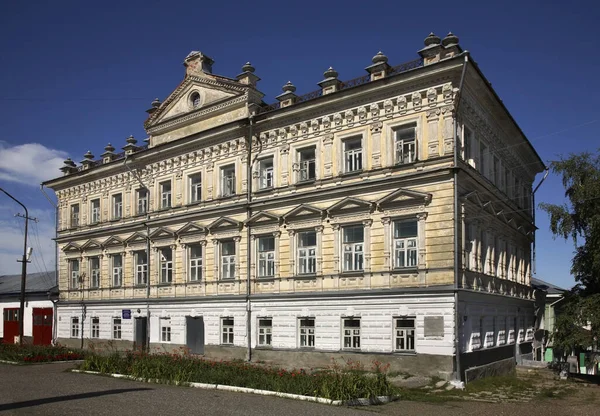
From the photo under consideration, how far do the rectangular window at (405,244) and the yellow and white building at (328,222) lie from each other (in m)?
0.05

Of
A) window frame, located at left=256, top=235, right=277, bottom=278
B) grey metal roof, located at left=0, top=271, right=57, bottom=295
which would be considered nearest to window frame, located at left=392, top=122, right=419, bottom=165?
window frame, located at left=256, top=235, right=277, bottom=278

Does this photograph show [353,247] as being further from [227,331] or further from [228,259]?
[227,331]

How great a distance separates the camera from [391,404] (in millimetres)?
15898

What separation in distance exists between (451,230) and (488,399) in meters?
5.72

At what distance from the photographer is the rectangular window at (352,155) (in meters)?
23.8

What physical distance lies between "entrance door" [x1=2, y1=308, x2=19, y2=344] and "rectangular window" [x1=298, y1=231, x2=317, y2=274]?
24.6 meters

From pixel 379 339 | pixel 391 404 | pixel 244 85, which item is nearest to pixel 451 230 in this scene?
pixel 379 339

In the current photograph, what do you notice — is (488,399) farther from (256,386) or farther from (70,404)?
(70,404)

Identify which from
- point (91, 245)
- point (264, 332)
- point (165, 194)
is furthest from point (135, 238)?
point (264, 332)

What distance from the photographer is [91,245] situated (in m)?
35.1

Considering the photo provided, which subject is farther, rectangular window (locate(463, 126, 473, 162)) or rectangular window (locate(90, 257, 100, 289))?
rectangular window (locate(90, 257, 100, 289))

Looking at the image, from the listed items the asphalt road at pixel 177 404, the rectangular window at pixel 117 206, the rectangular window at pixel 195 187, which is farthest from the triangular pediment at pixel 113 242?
the asphalt road at pixel 177 404

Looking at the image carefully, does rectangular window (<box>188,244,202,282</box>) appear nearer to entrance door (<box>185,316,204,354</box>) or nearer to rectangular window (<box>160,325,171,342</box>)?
entrance door (<box>185,316,204,354</box>)

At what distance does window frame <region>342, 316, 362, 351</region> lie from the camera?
22.8 metres
